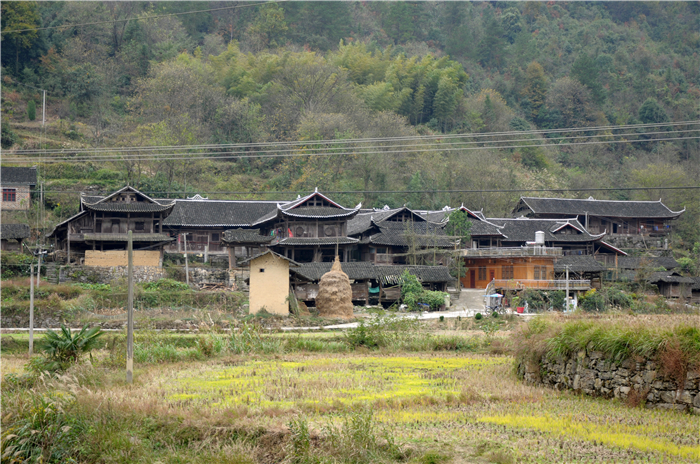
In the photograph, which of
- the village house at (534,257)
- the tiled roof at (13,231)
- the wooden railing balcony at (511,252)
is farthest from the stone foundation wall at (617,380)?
the tiled roof at (13,231)

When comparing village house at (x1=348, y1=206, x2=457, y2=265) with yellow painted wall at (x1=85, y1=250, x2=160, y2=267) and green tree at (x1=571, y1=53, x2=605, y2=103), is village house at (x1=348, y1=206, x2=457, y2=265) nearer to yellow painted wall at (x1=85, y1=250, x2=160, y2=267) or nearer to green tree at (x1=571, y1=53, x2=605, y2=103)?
yellow painted wall at (x1=85, y1=250, x2=160, y2=267)

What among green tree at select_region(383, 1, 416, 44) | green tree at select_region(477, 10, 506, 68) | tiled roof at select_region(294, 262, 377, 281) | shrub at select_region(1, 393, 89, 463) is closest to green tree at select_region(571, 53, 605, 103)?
green tree at select_region(477, 10, 506, 68)

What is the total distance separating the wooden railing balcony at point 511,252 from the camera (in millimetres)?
44156

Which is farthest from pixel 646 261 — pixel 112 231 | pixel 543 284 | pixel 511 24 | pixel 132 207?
pixel 511 24

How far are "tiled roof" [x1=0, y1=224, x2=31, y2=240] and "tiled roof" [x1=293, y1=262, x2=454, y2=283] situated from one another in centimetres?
1801

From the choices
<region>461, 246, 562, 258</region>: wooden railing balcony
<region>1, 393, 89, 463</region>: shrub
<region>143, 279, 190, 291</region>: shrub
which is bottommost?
<region>1, 393, 89, 463</region>: shrub

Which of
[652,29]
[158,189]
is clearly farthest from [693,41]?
[158,189]

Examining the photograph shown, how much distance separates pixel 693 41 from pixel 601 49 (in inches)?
564

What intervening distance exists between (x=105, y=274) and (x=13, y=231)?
23.7ft

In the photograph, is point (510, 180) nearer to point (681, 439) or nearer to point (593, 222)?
point (593, 222)

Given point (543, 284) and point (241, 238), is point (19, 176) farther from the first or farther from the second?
point (543, 284)

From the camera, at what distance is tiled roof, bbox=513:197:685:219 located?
57.1m

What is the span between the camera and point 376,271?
131 ft

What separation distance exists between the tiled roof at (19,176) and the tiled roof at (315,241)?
20.4m
